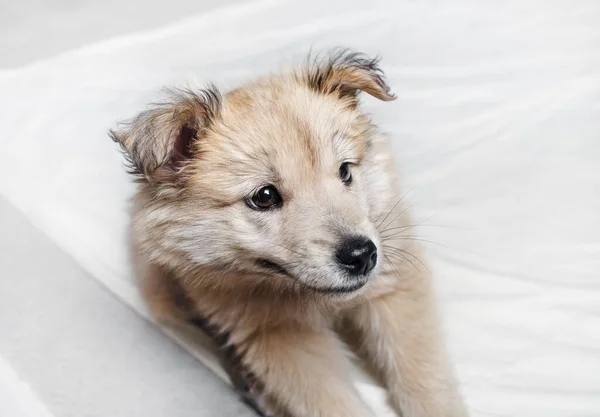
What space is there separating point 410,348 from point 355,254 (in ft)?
1.91

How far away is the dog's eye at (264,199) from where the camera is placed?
74.9 inches

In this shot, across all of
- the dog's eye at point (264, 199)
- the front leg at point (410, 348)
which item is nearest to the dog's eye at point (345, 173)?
the dog's eye at point (264, 199)

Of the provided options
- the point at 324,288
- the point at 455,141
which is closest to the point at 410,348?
the point at 324,288

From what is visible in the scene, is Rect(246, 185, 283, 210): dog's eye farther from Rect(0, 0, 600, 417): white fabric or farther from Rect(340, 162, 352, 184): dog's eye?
Rect(0, 0, 600, 417): white fabric

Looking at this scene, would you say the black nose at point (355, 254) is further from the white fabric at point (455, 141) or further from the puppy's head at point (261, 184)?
the white fabric at point (455, 141)

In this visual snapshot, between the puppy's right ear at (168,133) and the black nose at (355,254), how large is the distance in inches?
20.6

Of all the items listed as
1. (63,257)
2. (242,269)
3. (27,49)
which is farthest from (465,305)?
(27,49)

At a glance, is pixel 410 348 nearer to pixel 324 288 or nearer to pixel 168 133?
pixel 324 288

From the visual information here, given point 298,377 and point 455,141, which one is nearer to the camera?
point 298,377

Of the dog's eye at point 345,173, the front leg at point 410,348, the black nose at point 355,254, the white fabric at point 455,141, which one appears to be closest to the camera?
the black nose at point 355,254

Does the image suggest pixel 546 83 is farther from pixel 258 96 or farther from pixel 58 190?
pixel 58 190

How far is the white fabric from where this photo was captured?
2.34 m

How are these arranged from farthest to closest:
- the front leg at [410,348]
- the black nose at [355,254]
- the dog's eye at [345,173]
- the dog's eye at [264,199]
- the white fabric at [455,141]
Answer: the white fabric at [455,141] → the front leg at [410,348] → the dog's eye at [345,173] → the dog's eye at [264,199] → the black nose at [355,254]

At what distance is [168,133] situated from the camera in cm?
182
